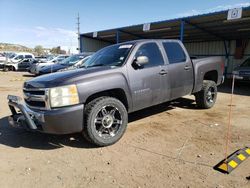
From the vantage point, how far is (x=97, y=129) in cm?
436

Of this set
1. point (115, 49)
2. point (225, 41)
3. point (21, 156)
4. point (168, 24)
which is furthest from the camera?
point (225, 41)

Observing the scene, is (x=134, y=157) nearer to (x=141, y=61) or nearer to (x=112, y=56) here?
(x=141, y=61)

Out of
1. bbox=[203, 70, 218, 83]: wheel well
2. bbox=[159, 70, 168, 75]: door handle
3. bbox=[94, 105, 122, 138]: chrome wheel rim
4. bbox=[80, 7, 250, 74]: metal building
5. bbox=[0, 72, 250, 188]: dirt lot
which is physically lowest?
bbox=[0, 72, 250, 188]: dirt lot

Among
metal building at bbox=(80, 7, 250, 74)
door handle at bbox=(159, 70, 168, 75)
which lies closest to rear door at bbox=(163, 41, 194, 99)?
door handle at bbox=(159, 70, 168, 75)

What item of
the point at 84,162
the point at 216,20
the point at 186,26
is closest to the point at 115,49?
the point at 84,162

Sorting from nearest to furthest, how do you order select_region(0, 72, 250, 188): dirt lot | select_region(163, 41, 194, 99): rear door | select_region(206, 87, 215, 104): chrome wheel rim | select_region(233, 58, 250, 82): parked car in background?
select_region(0, 72, 250, 188): dirt lot → select_region(163, 41, 194, 99): rear door → select_region(206, 87, 215, 104): chrome wheel rim → select_region(233, 58, 250, 82): parked car in background

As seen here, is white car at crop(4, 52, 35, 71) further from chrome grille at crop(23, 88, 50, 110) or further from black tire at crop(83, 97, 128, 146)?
black tire at crop(83, 97, 128, 146)

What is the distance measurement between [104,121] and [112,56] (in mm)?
1527

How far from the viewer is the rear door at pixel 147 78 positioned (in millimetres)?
4746

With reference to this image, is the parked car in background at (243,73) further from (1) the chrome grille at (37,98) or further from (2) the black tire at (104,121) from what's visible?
(1) the chrome grille at (37,98)

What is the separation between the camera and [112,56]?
5.16 meters

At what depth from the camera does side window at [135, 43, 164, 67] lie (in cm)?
512

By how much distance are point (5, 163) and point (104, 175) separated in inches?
64.5

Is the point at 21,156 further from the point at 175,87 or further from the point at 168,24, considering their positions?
the point at 168,24
